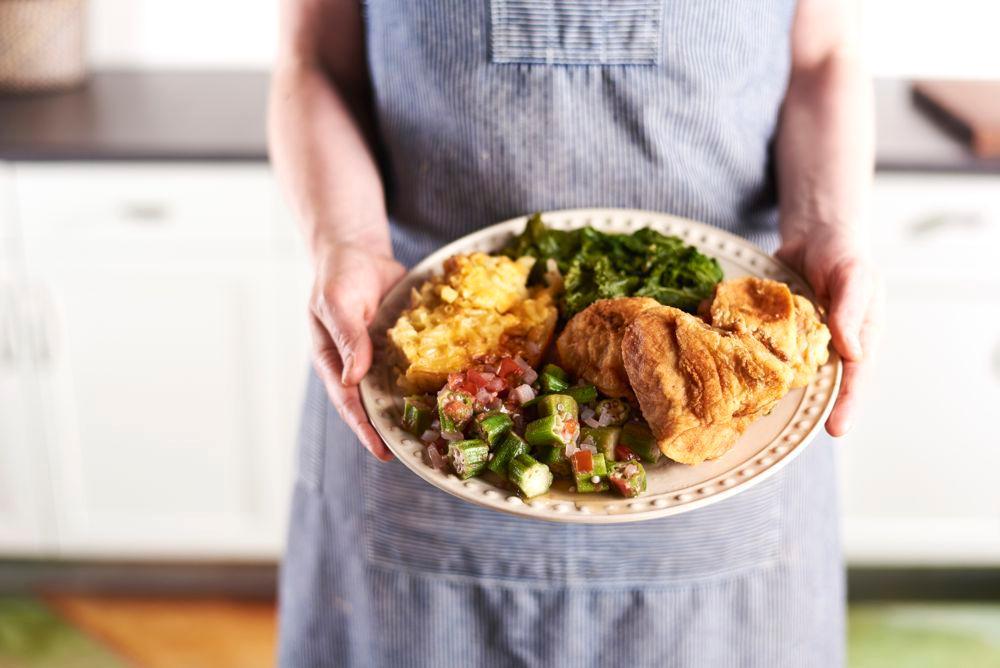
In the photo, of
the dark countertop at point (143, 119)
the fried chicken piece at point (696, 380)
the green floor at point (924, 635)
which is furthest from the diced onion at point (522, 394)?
the green floor at point (924, 635)

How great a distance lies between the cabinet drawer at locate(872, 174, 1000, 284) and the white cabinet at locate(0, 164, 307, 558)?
A: 135 centimetres

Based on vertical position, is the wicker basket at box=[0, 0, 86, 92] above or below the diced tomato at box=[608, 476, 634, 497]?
above

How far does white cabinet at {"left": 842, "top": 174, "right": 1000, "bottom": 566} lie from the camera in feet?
7.42

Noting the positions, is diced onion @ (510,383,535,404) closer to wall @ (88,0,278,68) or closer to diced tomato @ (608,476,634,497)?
diced tomato @ (608,476,634,497)

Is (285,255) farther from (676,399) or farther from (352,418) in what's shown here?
(676,399)

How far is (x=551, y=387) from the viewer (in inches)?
44.3

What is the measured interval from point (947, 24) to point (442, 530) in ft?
7.41

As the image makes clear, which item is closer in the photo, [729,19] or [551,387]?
[551,387]

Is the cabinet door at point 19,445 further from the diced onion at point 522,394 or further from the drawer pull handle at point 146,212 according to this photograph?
the diced onion at point 522,394

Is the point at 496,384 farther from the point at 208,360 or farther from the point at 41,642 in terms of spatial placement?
the point at 41,642

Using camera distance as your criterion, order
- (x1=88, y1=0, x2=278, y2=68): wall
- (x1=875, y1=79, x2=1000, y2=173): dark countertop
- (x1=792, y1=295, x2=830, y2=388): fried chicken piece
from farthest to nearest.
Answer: (x1=88, y1=0, x2=278, y2=68): wall < (x1=875, y1=79, x2=1000, y2=173): dark countertop < (x1=792, y1=295, x2=830, y2=388): fried chicken piece

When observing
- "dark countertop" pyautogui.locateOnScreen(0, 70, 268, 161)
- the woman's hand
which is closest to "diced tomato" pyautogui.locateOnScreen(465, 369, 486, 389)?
the woman's hand

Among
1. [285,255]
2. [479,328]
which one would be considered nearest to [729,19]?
[479,328]

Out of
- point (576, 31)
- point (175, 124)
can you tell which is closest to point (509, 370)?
point (576, 31)
